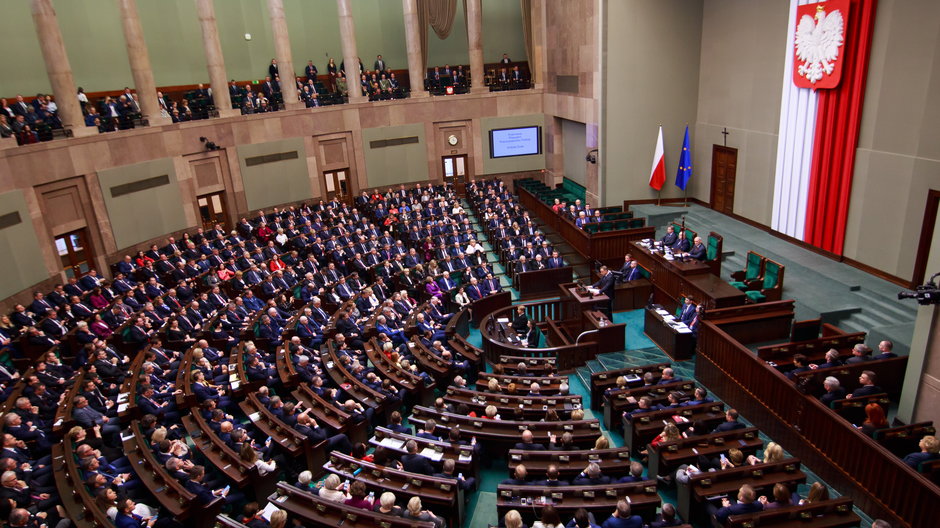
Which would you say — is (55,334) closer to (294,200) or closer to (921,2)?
(294,200)

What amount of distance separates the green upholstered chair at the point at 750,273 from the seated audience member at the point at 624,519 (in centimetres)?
726

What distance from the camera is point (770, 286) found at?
428 inches

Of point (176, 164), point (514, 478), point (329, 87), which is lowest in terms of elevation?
point (514, 478)

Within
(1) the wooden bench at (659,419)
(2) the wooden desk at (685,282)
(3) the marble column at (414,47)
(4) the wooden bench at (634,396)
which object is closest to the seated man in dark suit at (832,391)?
(1) the wooden bench at (659,419)

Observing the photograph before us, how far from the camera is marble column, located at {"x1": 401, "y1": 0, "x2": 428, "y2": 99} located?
2043 centimetres

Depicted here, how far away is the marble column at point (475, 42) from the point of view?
68.3ft

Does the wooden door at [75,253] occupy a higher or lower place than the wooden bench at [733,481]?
higher

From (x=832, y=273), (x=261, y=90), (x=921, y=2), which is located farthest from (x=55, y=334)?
(x=921, y=2)

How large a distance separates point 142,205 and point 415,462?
12.9m

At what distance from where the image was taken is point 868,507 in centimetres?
620

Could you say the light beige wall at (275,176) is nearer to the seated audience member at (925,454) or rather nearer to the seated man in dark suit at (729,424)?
the seated man in dark suit at (729,424)

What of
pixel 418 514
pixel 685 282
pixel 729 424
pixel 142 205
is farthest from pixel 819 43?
pixel 142 205

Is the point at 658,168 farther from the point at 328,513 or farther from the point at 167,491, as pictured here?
the point at 167,491

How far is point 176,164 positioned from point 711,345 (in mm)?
14835
